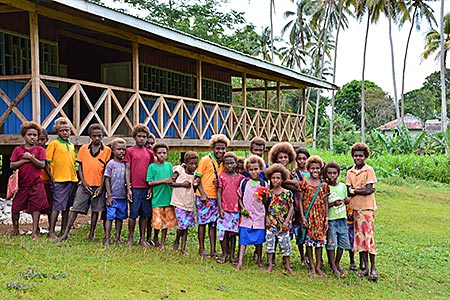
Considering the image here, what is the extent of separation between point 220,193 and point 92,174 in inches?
65.9

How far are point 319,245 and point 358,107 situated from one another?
48476 mm

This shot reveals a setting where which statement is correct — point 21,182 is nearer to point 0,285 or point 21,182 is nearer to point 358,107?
point 0,285

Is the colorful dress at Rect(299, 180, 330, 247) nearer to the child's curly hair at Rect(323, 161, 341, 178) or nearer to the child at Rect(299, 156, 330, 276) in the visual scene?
the child at Rect(299, 156, 330, 276)

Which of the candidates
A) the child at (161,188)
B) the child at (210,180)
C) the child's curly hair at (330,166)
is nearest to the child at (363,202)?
the child's curly hair at (330,166)


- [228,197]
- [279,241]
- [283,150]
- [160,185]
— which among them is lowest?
[279,241]

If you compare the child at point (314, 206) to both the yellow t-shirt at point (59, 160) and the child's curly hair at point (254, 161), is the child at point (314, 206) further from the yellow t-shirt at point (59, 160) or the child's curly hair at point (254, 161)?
the yellow t-shirt at point (59, 160)

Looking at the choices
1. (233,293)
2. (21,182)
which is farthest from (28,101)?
(233,293)

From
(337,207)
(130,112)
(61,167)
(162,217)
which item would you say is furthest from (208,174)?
(130,112)

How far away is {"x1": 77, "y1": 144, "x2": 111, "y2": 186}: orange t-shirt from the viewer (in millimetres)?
6504

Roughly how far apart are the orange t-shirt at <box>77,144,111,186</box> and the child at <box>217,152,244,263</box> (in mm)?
1560

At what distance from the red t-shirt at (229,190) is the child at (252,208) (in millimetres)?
107

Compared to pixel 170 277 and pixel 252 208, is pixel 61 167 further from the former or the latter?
pixel 252 208

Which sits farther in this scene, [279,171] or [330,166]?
[330,166]

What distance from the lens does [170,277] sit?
534cm
